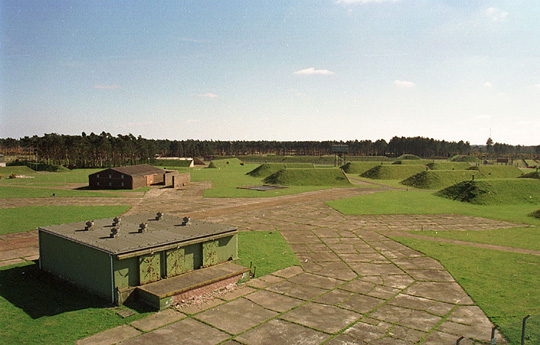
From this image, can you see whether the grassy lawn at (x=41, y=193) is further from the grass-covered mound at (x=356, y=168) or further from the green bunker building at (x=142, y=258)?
the grass-covered mound at (x=356, y=168)

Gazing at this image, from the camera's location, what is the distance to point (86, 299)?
1728 cm

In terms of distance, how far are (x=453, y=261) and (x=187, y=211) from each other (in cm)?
2936

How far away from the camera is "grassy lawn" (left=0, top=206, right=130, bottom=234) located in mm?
33406

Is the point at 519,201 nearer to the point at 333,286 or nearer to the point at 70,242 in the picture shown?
the point at 333,286

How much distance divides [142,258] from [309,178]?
6203 centimetres

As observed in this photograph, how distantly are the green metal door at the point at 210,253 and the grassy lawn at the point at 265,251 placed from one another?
263 cm

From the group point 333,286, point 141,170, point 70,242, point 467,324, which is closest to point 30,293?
point 70,242

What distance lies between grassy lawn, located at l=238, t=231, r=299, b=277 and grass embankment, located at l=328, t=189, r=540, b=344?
33.3 feet

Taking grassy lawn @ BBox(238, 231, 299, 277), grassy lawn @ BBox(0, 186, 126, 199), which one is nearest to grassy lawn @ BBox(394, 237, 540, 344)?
grassy lawn @ BBox(238, 231, 299, 277)

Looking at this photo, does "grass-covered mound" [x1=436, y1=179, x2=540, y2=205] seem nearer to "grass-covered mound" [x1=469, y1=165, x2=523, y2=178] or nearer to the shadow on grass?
"grass-covered mound" [x1=469, y1=165, x2=523, y2=178]

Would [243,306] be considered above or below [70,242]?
below

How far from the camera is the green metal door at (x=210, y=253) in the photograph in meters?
20.2

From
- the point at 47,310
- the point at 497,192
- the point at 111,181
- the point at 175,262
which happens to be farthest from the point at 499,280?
the point at 111,181

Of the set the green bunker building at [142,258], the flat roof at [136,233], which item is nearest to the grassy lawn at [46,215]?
the flat roof at [136,233]
